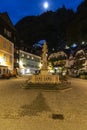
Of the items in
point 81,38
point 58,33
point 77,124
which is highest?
point 58,33

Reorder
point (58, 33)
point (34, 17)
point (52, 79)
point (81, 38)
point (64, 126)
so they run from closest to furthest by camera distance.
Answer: point (64, 126), point (52, 79), point (81, 38), point (58, 33), point (34, 17)

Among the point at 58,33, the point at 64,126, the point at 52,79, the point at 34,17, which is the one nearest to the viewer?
the point at 64,126

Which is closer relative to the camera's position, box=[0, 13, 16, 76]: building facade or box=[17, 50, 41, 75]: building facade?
box=[0, 13, 16, 76]: building facade

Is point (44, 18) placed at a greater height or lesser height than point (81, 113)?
greater

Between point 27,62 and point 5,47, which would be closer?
point 5,47

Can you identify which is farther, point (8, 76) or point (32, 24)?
point (32, 24)

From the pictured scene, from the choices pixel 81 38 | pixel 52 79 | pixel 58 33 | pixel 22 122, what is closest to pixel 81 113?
pixel 22 122

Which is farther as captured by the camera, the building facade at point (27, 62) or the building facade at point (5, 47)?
the building facade at point (27, 62)

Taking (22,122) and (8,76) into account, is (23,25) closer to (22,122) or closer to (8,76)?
(8,76)

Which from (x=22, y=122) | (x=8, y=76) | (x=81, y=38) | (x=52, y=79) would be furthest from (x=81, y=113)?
(x=81, y=38)

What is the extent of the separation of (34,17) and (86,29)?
232 ft

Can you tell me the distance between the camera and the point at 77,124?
7.13m

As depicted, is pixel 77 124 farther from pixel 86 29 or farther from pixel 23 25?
pixel 23 25

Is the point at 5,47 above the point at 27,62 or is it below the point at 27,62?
above
